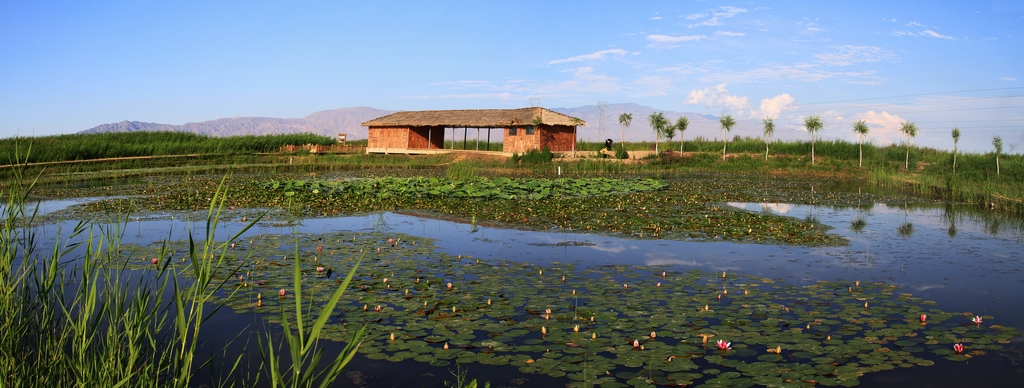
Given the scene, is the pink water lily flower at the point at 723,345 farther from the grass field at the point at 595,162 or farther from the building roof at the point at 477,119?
the building roof at the point at 477,119

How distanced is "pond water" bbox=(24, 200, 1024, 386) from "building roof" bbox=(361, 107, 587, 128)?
79.9 feet

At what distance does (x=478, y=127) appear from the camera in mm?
41219

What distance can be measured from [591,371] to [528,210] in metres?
10.3

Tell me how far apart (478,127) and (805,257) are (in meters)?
31.9

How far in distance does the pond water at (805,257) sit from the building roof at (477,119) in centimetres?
2435

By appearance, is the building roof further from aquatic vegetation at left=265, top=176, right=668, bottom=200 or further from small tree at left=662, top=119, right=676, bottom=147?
aquatic vegetation at left=265, top=176, right=668, bottom=200

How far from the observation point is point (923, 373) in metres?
5.42

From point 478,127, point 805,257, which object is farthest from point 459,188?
point 478,127

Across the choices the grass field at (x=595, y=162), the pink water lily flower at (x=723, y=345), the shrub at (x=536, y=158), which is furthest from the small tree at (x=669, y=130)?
the pink water lily flower at (x=723, y=345)

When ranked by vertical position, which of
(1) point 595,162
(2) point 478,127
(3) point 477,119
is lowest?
(1) point 595,162

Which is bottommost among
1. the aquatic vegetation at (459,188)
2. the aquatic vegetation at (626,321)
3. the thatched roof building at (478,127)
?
the aquatic vegetation at (626,321)

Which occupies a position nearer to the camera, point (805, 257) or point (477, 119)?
point (805, 257)

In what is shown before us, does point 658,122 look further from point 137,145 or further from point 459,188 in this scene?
point 137,145

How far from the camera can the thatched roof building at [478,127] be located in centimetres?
3894
